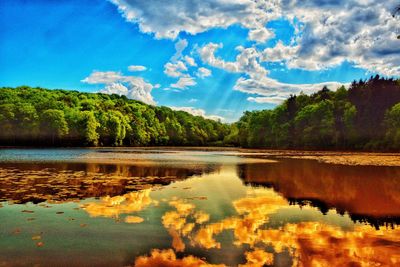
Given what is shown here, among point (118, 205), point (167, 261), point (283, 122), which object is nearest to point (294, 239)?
point (167, 261)

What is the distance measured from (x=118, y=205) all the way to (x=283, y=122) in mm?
127023

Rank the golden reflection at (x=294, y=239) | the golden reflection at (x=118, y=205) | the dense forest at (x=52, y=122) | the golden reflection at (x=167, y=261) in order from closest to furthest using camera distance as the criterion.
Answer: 1. the golden reflection at (x=167, y=261)
2. the golden reflection at (x=294, y=239)
3. the golden reflection at (x=118, y=205)
4. the dense forest at (x=52, y=122)

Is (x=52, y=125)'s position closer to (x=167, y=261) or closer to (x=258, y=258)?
(x=167, y=261)

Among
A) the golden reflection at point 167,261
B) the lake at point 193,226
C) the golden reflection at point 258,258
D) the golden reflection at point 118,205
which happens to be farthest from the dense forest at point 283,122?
the golden reflection at point 167,261

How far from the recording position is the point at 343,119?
355 feet

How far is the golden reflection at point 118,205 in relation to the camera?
1384 centimetres

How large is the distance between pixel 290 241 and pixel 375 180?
63.1 feet

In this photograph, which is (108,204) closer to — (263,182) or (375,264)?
(375,264)

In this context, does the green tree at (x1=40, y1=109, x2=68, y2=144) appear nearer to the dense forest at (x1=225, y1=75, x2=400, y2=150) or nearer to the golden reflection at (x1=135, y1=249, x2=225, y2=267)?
the dense forest at (x1=225, y1=75, x2=400, y2=150)

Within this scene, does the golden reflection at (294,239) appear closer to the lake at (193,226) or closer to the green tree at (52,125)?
the lake at (193,226)

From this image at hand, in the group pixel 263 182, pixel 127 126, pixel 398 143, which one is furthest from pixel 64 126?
pixel 263 182

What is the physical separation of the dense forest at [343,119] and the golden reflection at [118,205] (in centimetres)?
8035

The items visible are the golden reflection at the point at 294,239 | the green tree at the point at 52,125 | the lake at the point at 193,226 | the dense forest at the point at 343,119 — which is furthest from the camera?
the green tree at the point at 52,125

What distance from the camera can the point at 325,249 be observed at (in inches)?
383
